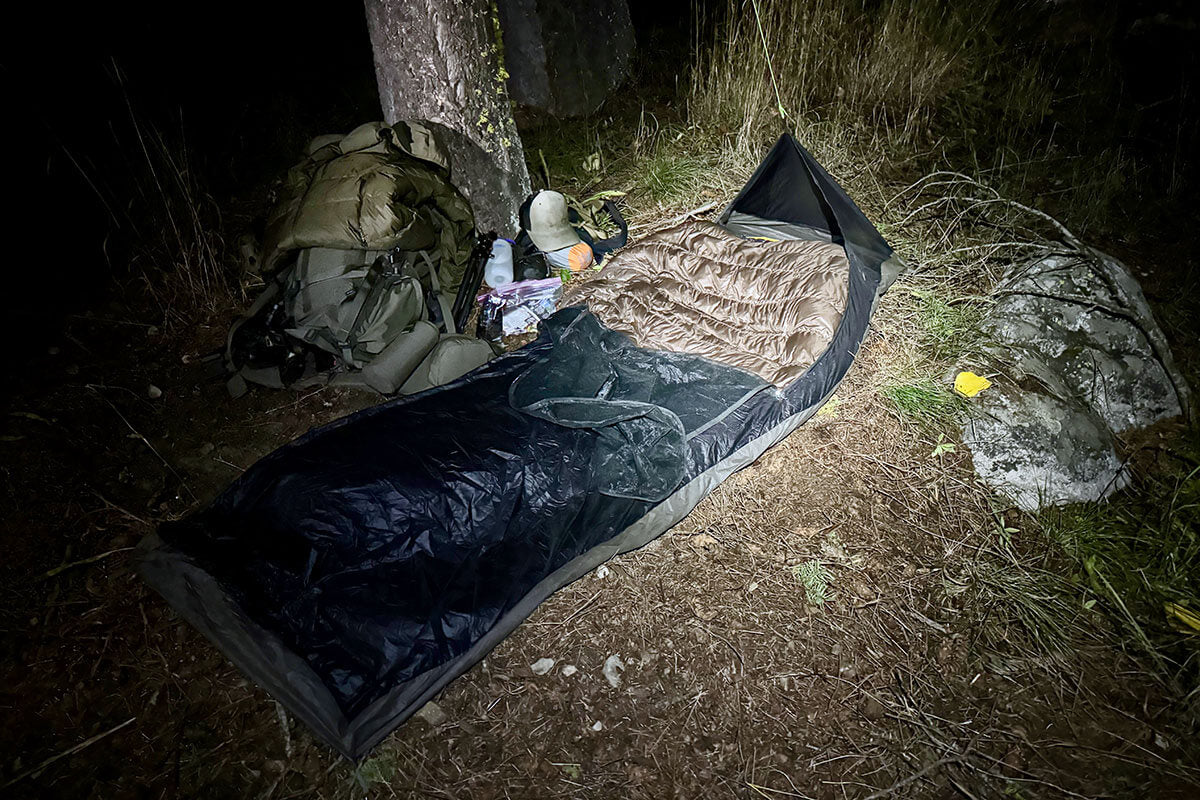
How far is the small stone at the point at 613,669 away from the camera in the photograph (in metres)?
1.69

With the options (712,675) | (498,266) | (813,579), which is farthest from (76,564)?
(813,579)

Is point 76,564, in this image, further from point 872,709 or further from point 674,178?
point 674,178

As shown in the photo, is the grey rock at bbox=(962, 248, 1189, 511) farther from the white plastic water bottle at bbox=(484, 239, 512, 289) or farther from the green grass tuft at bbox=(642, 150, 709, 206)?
the white plastic water bottle at bbox=(484, 239, 512, 289)

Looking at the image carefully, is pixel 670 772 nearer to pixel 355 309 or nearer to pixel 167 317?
pixel 355 309

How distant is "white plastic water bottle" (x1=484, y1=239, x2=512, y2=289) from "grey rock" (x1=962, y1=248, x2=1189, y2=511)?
2.00m

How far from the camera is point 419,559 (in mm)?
1790

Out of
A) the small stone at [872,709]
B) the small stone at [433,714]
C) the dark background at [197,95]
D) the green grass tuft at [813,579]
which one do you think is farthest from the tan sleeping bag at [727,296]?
the dark background at [197,95]

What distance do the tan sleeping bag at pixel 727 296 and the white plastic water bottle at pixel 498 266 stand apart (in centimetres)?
41

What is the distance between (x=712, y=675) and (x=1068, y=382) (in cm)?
171

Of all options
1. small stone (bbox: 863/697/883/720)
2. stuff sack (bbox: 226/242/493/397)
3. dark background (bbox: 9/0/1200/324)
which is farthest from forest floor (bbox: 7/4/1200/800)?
dark background (bbox: 9/0/1200/324)

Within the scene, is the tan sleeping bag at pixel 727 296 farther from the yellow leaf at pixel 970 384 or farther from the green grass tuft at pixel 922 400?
the yellow leaf at pixel 970 384

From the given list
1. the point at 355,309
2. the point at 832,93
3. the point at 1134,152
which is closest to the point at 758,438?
the point at 355,309

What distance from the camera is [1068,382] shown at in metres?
2.22

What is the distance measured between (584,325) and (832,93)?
2425 millimetres
